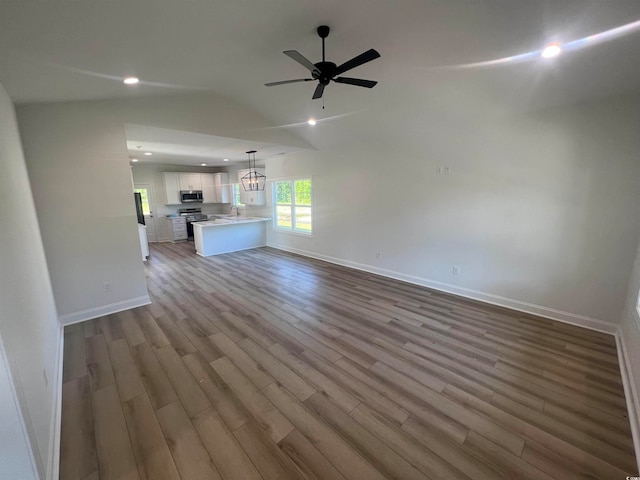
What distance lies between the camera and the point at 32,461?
3.93 feet

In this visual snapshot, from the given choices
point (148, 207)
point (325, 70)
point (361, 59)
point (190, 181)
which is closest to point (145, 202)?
point (148, 207)

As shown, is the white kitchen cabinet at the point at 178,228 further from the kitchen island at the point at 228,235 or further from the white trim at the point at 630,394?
the white trim at the point at 630,394

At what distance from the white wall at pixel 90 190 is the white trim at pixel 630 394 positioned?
5.05m

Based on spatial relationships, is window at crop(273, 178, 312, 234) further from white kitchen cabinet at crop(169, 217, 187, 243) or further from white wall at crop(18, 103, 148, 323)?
white wall at crop(18, 103, 148, 323)

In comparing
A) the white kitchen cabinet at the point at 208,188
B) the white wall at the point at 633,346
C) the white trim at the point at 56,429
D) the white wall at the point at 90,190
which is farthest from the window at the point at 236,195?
the white wall at the point at 633,346

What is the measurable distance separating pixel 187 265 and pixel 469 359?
545 cm

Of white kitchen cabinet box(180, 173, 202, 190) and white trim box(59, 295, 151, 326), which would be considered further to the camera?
white kitchen cabinet box(180, 173, 202, 190)

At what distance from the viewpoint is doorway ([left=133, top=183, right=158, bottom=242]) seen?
8047 mm

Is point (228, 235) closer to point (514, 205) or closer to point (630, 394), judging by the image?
point (514, 205)

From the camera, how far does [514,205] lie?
11.2 feet

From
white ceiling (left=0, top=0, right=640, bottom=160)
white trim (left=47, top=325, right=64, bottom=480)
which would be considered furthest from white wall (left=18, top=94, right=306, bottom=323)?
white trim (left=47, top=325, right=64, bottom=480)

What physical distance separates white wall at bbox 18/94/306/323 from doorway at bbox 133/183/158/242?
5380mm

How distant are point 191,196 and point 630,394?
389 inches

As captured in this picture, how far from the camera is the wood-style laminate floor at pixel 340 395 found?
5.13 ft
